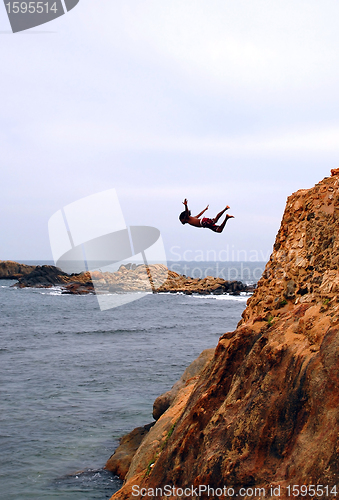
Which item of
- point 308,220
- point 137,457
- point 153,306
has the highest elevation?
point 308,220

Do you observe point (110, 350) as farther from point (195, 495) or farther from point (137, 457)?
point (195, 495)

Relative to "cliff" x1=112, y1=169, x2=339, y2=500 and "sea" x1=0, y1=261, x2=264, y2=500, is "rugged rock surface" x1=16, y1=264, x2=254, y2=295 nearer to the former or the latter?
"sea" x1=0, y1=261, x2=264, y2=500

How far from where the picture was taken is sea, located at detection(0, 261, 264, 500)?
40.9 feet

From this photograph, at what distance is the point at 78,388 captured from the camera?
19.9 m

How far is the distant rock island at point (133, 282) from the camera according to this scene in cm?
7569

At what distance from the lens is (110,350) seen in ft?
92.7

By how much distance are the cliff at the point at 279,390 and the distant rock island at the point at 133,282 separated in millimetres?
65684

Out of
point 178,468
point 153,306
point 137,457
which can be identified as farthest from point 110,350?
point 153,306

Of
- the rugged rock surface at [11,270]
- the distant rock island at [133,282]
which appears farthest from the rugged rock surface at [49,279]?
the rugged rock surface at [11,270]

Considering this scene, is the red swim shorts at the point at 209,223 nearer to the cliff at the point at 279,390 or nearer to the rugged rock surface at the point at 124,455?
the cliff at the point at 279,390

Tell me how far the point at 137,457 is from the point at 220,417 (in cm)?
478

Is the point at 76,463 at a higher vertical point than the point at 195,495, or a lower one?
lower

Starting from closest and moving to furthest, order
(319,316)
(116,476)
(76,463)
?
1. (319,316)
2. (116,476)
3. (76,463)

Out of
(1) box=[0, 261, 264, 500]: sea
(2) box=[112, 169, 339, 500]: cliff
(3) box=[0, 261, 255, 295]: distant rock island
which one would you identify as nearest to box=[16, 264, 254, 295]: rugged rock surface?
(3) box=[0, 261, 255, 295]: distant rock island
